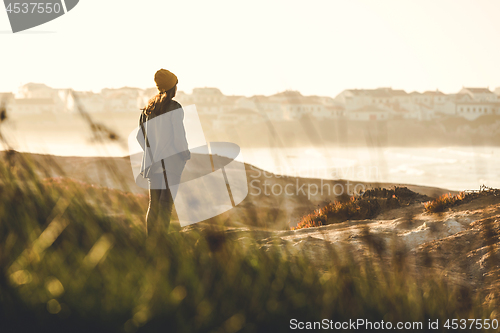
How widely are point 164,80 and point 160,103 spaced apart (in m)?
0.27

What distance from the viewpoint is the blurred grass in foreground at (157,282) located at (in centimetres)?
208

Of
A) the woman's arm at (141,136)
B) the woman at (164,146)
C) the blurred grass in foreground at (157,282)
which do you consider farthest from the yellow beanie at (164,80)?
the blurred grass in foreground at (157,282)

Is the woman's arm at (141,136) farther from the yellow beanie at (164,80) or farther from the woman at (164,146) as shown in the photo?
the yellow beanie at (164,80)

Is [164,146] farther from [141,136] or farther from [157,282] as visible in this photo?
[157,282]

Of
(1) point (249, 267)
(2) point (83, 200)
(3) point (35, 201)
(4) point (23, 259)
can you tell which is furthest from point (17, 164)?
(1) point (249, 267)

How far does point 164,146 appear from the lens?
453cm

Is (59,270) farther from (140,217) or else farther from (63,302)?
(140,217)

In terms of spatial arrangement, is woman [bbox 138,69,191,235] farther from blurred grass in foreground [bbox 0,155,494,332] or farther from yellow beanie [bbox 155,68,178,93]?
blurred grass in foreground [bbox 0,155,494,332]

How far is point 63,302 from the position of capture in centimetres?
210

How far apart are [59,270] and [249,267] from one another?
1191mm

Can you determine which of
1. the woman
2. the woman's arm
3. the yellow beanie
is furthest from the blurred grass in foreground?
the yellow beanie

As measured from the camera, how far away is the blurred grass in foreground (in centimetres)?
208

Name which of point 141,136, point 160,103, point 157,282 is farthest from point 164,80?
point 157,282

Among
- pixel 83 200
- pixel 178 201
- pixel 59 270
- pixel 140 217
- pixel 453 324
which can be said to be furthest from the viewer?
pixel 178 201
